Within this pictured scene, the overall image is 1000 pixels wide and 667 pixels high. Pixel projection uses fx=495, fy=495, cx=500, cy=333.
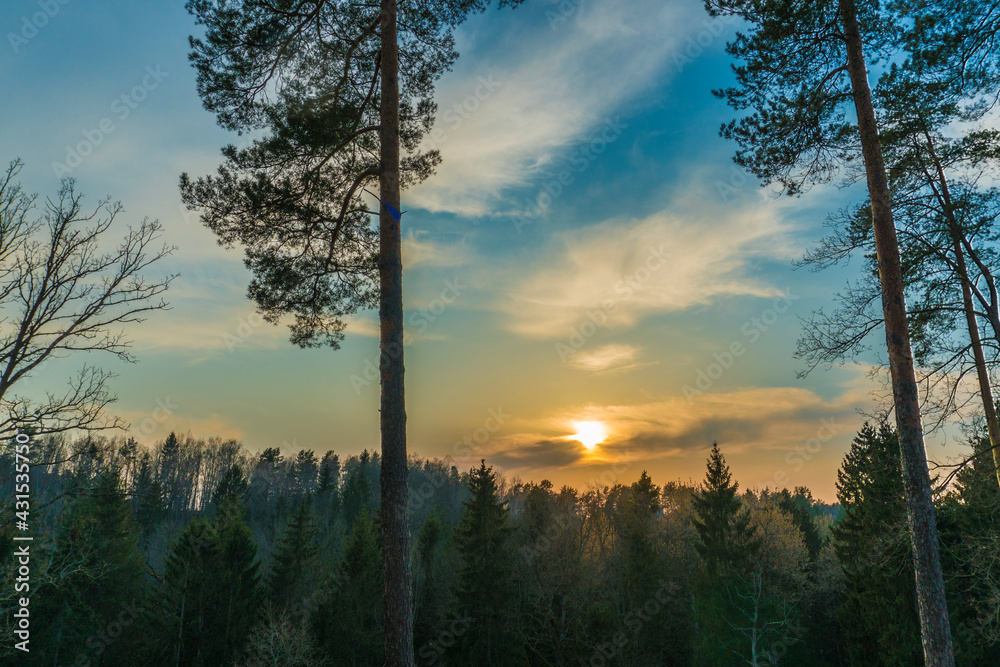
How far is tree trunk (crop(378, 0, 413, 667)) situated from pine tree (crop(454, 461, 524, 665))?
1945 centimetres

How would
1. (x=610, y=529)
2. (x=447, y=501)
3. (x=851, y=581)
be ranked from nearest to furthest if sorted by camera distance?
(x=851, y=581), (x=610, y=529), (x=447, y=501)

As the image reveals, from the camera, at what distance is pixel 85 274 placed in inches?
326

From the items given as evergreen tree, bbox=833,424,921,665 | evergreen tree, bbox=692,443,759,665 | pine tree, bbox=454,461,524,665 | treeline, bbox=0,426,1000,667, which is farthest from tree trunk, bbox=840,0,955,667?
pine tree, bbox=454,461,524,665

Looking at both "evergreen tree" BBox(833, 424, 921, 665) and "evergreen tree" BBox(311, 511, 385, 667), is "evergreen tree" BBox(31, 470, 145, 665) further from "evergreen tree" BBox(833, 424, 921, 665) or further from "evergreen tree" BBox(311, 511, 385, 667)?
"evergreen tree" BBox(833, 424, 921, 665)

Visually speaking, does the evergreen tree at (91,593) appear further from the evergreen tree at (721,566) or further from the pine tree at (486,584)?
the evergreen tree at (721,566)

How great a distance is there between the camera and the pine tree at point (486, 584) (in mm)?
22422

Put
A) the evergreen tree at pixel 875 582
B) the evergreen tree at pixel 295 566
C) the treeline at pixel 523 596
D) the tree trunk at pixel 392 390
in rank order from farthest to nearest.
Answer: the evergreen tree at pixel 295 566
the treeline at pixel 523 596
the evergreen tree at pixel 875 582
the tree trunk at pixel 392 390

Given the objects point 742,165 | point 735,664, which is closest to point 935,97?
point 742,165

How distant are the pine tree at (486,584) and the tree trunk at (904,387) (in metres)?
19.6

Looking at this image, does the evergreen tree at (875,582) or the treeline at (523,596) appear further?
the treeline at (523,596)

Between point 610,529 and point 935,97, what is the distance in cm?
3066

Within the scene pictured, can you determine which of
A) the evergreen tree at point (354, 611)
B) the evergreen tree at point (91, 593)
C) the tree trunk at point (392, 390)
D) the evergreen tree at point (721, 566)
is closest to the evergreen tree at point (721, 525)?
the evergreen tree at point (721, 566)

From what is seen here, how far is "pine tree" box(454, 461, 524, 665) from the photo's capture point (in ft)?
73.6

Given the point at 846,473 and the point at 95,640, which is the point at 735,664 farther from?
the point at 95,640
